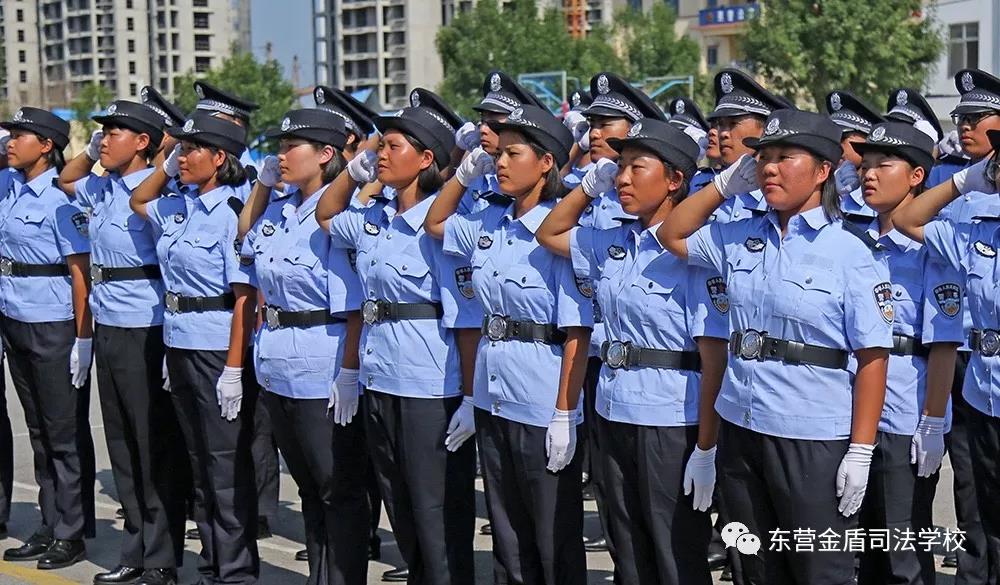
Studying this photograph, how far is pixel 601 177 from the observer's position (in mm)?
5160

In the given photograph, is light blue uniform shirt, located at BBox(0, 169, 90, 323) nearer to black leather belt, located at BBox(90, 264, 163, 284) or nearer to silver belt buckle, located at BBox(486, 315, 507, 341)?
black leather belt, located at BBox(90, 264, 163, 284)

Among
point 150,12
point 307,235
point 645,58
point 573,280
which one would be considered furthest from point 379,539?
point 150,12

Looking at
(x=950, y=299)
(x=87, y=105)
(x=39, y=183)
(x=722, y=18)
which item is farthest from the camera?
(x=87, y=105)

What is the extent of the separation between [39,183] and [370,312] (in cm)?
276

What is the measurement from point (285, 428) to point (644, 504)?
5.97 feet

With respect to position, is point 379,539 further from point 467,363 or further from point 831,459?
point 831,459

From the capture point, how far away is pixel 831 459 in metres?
4.60

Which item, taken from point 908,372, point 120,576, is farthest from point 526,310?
point 120,576

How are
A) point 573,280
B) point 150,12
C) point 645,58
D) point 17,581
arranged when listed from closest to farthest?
point 573,280 → point 17,581 → point 645,58 → point 150,12

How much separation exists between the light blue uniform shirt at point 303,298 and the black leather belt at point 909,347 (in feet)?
6.87

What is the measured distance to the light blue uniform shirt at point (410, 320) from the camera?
566 cm

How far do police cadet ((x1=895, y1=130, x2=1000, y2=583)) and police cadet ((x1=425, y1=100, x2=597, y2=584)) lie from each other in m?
1.33

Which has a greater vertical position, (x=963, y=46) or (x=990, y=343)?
(x=963, y=46)

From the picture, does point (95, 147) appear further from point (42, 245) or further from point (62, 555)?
point (62, 555)
